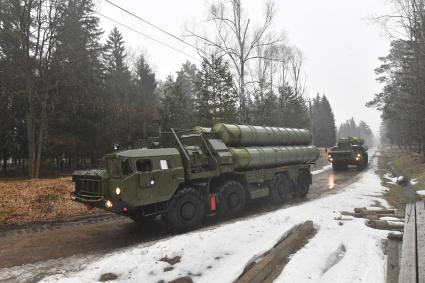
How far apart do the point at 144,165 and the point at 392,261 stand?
20.8ft

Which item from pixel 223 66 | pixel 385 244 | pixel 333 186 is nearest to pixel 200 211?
pixel 385 244

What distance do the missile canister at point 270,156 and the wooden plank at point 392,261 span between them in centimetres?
550

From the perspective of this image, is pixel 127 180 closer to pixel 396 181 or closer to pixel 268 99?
pixel 396 181

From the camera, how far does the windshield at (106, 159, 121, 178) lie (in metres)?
9.47

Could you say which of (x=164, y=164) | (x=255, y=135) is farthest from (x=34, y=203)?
(x=255, y=135)

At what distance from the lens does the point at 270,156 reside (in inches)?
Answer: 565

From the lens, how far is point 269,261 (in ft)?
23.6

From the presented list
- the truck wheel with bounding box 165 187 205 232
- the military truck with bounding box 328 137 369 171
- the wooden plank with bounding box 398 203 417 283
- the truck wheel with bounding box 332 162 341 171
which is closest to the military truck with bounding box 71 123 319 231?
the truck wheel with bounding box 165 187 205 232

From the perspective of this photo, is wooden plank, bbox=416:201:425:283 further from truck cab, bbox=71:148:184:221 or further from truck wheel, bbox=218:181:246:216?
truck cab, bbox=71:148:184:221

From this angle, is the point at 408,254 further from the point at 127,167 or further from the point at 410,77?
the point at 410,77

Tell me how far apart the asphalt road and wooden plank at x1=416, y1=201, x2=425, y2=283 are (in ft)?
17.5

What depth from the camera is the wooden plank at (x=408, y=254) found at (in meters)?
6.47

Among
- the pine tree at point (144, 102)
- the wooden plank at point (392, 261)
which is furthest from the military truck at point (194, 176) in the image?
the pine tree at point (144, 102)

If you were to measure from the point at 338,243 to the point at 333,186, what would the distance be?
1240 centimetres
